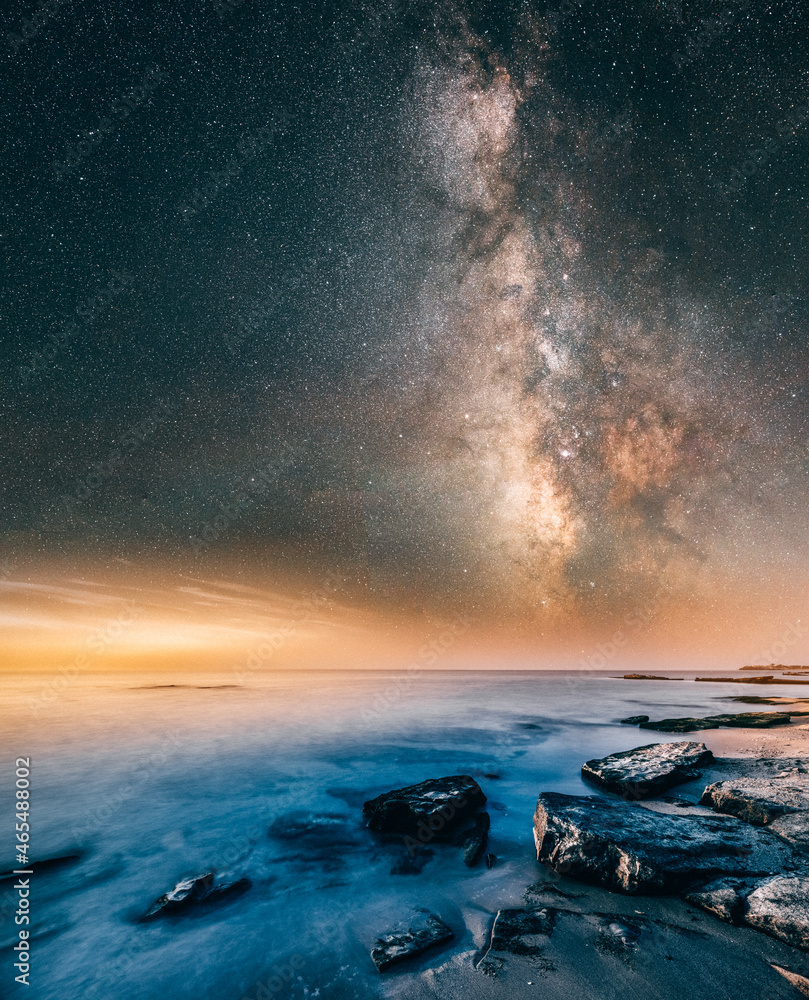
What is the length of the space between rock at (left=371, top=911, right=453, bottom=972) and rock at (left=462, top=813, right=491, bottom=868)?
1619 millimetres

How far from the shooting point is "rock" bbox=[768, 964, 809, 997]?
3334 millimetres

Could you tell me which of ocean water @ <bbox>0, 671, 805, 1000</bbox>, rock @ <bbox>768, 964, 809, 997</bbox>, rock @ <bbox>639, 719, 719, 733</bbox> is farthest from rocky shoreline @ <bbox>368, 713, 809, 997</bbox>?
rock @ <bbox>639, 719, 719, 733</bbox>

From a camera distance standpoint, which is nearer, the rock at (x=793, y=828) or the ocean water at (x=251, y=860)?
the ocean water at (x=251, y=860)

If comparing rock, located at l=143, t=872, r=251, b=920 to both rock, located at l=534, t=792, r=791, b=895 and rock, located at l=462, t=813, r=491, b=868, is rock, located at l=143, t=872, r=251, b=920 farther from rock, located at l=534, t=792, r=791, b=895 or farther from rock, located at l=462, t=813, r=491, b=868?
rock, located at l=534, t=792, r=791, b=895

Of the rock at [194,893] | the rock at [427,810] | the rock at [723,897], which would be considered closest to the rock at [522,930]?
the rock at [723,897]

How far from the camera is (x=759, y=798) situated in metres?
6.46

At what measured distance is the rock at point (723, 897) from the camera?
163 inches

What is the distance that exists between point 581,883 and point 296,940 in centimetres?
355

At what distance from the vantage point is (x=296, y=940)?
4777 millimetres

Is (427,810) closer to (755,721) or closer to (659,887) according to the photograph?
(659,887)

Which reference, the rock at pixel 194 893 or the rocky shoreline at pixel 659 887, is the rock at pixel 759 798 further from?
the rock at pixel 194 893

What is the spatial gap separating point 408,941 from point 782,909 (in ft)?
12.4

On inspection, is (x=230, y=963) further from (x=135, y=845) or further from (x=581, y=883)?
(x=135, y=845)

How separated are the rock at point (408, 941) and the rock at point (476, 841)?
63.8 inches
